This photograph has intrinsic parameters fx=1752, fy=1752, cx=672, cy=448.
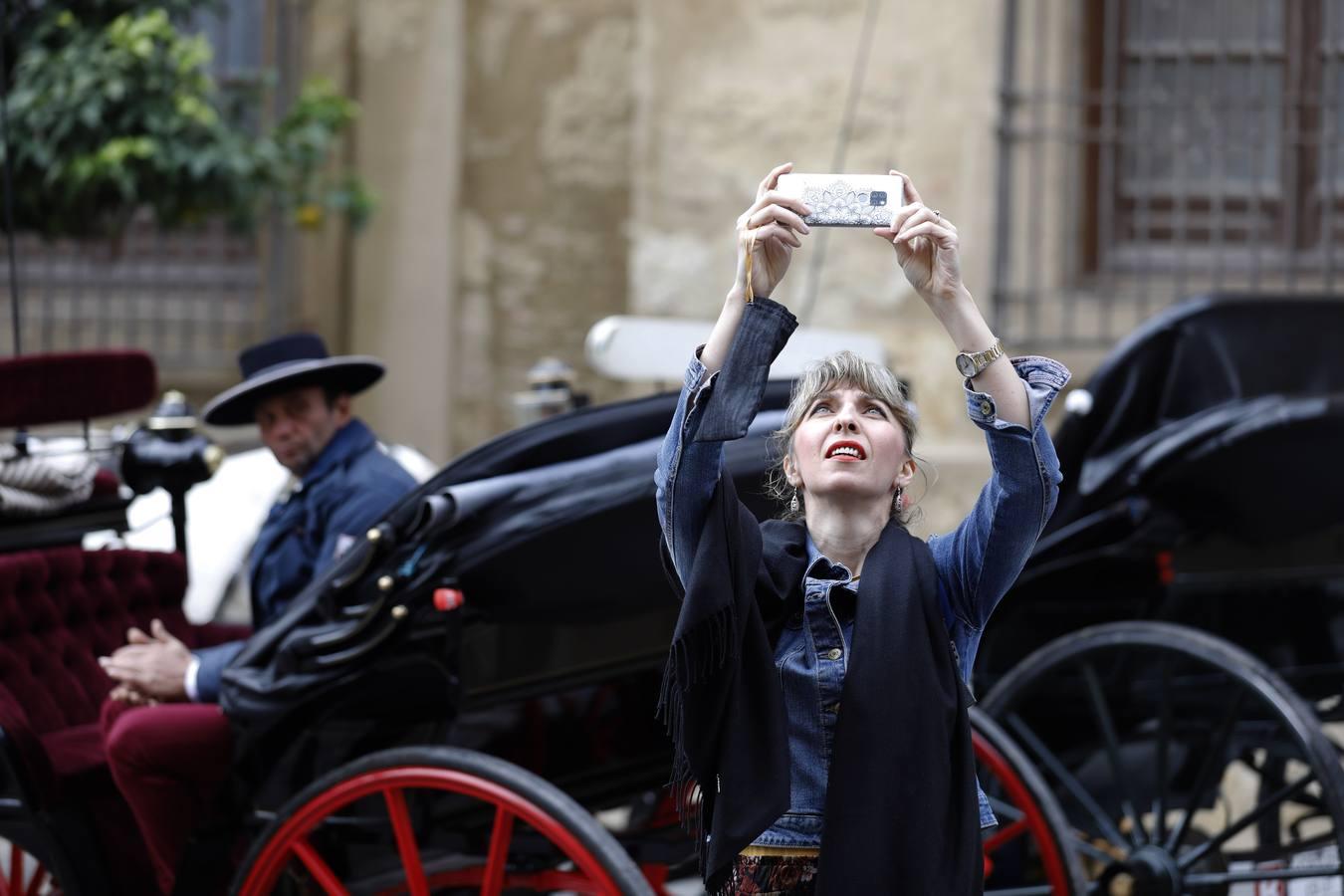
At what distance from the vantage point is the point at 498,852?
2.81 metres

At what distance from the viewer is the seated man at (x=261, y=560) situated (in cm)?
328

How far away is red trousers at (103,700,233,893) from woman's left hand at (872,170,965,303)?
1763mm

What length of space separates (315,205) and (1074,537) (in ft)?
15.1

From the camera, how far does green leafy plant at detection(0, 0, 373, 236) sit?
5766 millimetres

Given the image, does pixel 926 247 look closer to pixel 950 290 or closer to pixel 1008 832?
pixel 950 290

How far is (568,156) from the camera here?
26.8 feet

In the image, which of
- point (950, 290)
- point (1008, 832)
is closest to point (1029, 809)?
point (1008, 832)

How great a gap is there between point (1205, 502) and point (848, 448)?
5.93ft

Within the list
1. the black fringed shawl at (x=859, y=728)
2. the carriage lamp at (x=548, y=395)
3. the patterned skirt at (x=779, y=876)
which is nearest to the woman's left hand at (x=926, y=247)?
the black fringed shawl at (x=859, y=728)

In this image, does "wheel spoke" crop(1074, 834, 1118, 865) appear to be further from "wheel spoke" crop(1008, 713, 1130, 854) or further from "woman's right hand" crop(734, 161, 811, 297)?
"woman's right hand" crop(734, 161, 811, 297)

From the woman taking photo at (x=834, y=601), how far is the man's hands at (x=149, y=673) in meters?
1.55

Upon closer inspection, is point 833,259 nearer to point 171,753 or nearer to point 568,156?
point 568,156

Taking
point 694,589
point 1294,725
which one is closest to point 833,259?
point 1294,725

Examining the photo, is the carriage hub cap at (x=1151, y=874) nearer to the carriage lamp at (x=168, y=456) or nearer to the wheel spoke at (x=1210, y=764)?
the wheel spoke at (x=1210, y=764)
